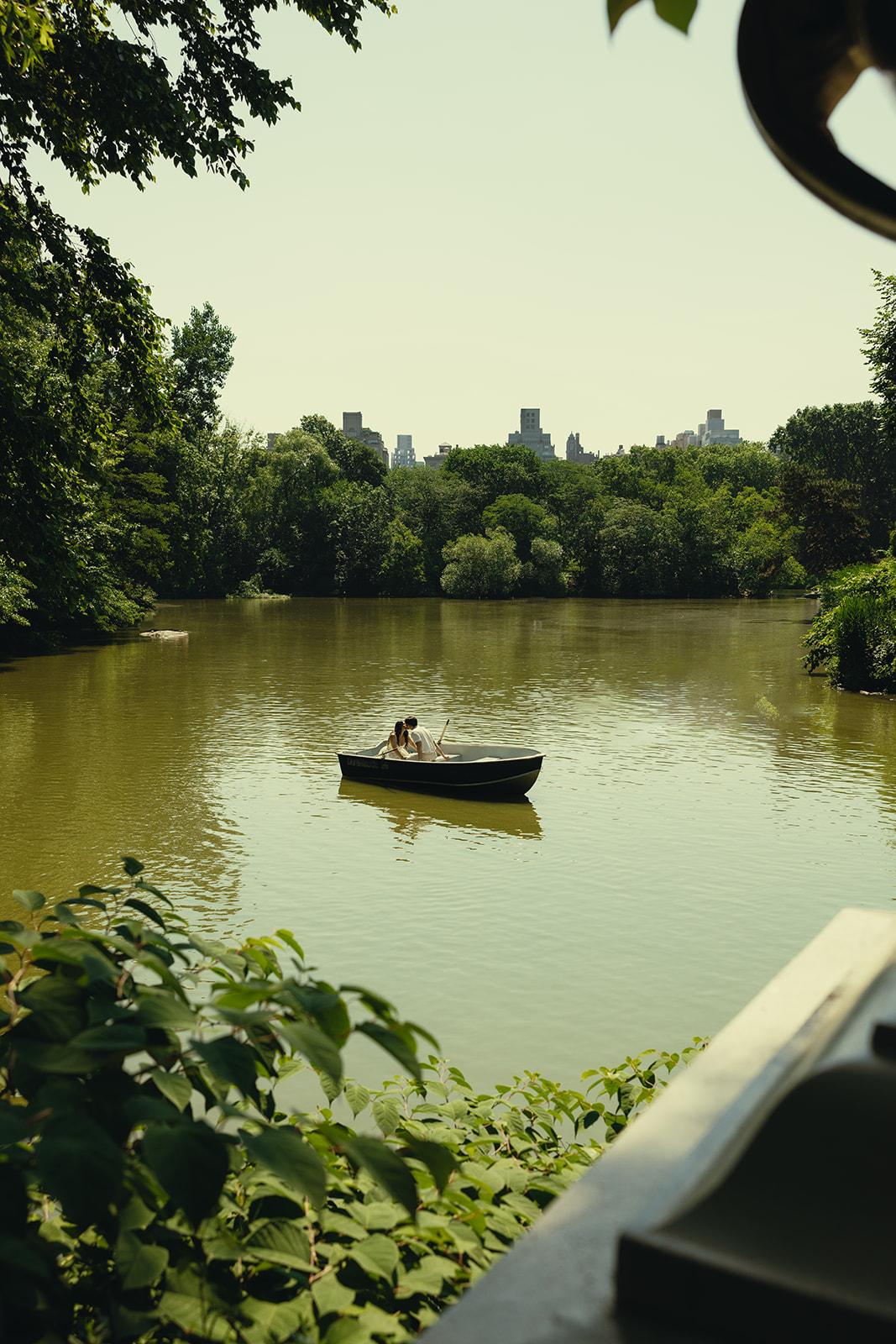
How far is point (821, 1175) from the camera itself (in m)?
1.24

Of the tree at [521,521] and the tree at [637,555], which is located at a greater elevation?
the tree at [521,521]

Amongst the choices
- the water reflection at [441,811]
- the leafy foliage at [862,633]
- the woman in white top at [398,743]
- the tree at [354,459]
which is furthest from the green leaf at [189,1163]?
the tree at [354,459]

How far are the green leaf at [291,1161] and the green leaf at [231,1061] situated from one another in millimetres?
77

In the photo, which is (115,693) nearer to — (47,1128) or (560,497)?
(47,1128)

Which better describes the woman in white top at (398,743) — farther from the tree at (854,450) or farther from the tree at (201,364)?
the tree at (854,450)

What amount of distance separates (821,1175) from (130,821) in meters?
13.3

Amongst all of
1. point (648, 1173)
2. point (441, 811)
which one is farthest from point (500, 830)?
point (648, 1173)

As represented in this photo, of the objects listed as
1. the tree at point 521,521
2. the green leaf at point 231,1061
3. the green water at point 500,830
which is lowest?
the green water at point 500,830

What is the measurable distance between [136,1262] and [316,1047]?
471 mm

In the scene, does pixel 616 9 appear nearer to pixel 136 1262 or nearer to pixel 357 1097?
pixel 136 1262

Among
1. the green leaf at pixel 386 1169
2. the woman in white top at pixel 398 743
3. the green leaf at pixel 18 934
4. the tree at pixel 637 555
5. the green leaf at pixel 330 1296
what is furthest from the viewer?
the tree at pixel 637 555

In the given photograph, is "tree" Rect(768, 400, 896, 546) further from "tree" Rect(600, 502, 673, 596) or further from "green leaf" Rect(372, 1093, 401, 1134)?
"green leaf" Rect(372, 1093, 401, 1134)

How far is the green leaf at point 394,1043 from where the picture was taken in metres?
1.71

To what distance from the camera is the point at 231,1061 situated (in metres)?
1.66
